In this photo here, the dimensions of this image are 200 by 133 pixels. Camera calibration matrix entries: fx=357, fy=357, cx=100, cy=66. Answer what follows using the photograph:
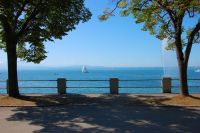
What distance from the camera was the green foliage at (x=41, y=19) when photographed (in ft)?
63.7

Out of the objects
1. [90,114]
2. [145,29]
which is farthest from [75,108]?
[145,29]

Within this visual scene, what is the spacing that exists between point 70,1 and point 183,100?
8.17 meters

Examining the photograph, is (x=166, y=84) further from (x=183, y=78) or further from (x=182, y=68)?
(x=182, y=68)

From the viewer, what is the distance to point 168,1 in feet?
60.1

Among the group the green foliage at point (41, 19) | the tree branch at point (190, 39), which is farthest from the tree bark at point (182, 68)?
the green foliage at point (41, 19)

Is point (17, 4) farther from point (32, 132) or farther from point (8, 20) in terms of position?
point (32, 132)

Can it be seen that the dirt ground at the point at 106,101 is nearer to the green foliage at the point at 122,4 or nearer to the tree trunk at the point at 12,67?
the tree trunk at the point at 12,67

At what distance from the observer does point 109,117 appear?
13750 mm

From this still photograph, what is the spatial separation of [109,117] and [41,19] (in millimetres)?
9459

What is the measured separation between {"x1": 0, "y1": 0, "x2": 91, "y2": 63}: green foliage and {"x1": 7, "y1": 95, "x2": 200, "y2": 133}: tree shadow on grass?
5.01 meters

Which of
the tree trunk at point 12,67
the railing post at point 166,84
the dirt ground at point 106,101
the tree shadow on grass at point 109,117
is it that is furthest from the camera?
the railing post at point 166,84

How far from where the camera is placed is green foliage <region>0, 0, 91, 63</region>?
19.4m

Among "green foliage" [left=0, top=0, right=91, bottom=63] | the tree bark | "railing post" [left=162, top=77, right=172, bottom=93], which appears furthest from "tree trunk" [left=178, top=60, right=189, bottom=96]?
"green foliage" [left=0, top=0, right=91, bottom=63]

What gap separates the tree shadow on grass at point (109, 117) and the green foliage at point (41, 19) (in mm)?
5010
